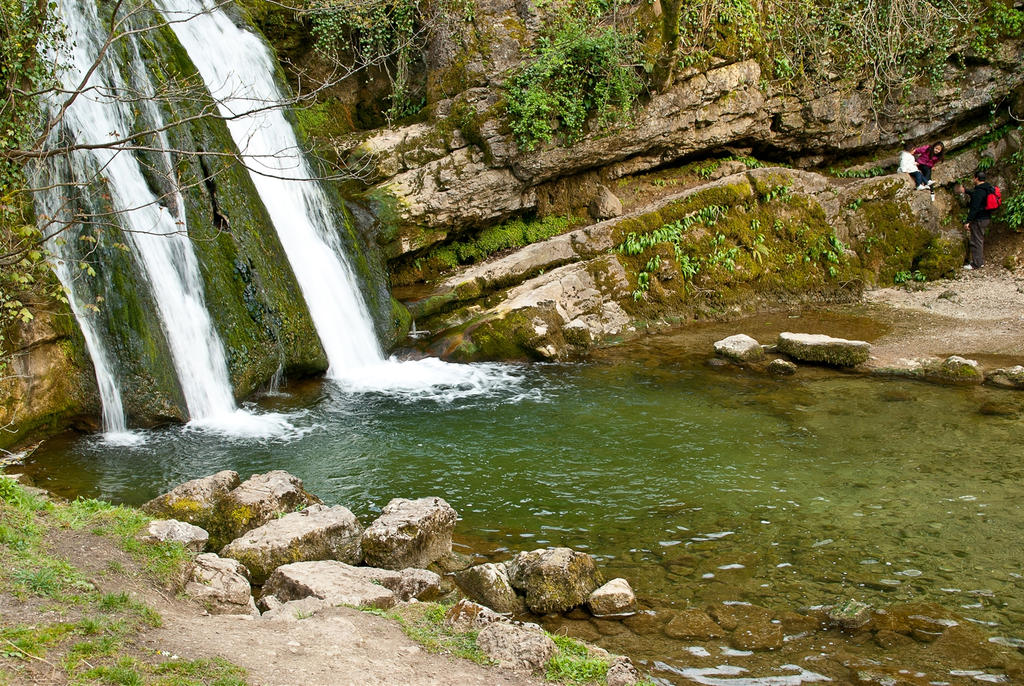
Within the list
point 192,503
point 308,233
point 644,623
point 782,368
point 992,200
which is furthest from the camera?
point 992,200

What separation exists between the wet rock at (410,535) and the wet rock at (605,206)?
34.2 feet

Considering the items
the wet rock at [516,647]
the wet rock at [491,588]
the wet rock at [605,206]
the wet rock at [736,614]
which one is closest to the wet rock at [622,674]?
the wet rock at [516,647]

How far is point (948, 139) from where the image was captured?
1728 centimetres

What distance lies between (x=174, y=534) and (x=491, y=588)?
2.68 m

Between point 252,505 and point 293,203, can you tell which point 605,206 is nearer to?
point 293,203

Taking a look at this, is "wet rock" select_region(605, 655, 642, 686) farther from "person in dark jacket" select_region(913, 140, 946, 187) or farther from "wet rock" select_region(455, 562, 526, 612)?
"person in dark jacket" select_region(913, 140, 946, 187)

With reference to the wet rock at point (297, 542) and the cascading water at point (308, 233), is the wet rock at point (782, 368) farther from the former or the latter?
the wet rock at point (297, 542)

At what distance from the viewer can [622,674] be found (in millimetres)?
4949

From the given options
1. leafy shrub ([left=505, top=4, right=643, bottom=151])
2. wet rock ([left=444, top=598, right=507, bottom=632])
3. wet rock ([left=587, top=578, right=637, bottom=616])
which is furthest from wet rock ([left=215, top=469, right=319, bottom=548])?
leafy shrub ([left=505, top=4, right=643, bottom=151])

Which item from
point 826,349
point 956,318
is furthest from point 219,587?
point 956,318

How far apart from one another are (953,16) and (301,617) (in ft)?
60.4

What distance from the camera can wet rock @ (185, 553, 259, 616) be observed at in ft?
18.3

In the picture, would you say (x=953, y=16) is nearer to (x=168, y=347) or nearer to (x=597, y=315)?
(x=597, y=315)

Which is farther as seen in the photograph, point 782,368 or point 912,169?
point 912,169
